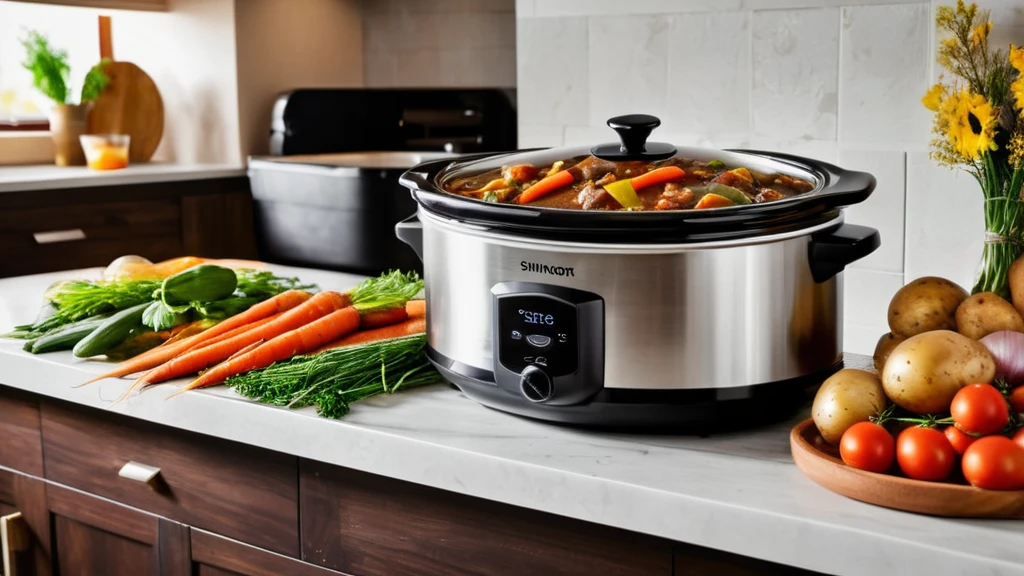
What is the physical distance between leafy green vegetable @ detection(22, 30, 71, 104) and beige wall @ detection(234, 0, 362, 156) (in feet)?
1.95

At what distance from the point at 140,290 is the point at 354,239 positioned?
4.83 ft

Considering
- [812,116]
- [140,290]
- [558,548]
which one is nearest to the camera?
[558,548]

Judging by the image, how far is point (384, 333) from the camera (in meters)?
1.54

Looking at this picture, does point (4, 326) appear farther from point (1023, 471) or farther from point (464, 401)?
point (1023, 471)

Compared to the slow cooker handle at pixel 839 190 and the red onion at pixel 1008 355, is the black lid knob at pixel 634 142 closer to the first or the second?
the slow cooker handle at pixel 839 190

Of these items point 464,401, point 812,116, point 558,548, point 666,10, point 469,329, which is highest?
point 666,10

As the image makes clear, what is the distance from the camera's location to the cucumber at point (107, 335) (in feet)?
4.95

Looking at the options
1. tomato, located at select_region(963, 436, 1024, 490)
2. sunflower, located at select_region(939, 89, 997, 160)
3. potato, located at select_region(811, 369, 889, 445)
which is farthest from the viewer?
sunflower, located at select_region(939, 89, 997, 160)

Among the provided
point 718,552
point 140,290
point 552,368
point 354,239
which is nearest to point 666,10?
point 354,239

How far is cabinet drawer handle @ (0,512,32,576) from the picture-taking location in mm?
1649

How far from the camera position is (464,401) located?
1.33 metres

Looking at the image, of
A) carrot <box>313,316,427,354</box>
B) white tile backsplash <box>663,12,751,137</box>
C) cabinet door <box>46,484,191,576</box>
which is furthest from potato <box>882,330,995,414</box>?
white tile backsplash <box>663,12,751,137</box>

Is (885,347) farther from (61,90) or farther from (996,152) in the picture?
(61,90)

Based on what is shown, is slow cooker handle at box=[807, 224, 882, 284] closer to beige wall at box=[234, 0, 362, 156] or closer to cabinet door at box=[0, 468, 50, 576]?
cabinet door at box=[0, 468, 50, 576]
